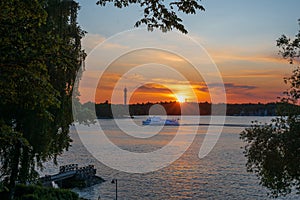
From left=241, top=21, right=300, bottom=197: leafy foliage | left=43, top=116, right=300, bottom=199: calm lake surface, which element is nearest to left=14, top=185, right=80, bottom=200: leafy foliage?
left=241, top=21, right=300, bottom=197: leafy foliage

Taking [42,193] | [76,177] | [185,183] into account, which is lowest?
[185,183]

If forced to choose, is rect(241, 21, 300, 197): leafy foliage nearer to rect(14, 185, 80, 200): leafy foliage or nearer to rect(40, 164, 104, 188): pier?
rect(14, 185, 80, 200): leafy foliage

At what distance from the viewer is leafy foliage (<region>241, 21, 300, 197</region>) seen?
19.2m

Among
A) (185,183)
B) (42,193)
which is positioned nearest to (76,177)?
(185,183)

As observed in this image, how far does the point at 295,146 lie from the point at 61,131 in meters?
11.8

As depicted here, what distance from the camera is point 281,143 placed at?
1952 centimetres

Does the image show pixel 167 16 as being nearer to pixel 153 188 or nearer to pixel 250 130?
pixel 250 130

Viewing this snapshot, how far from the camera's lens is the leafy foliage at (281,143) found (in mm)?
19188

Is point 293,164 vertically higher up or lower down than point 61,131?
lower down

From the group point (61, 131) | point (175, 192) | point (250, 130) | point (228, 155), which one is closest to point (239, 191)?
point (175, 192)

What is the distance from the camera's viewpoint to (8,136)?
6441mm

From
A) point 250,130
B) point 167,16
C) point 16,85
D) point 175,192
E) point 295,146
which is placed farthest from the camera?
point 175,192

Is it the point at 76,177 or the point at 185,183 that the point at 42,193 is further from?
the point at 185,183

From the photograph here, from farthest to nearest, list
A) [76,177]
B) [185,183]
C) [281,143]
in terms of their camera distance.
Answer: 1. [185,183]
2. [76,177]
3. [281,143]
